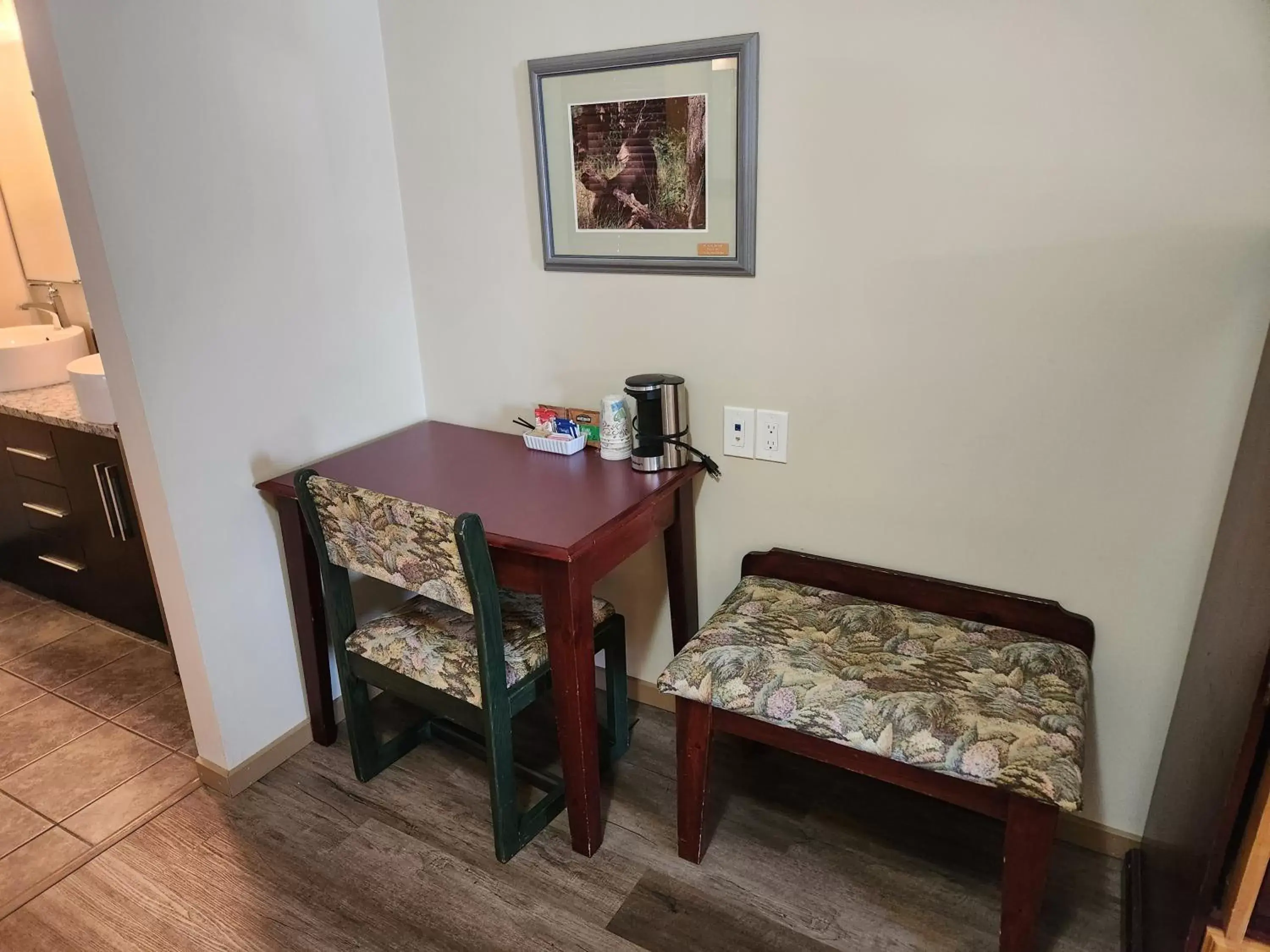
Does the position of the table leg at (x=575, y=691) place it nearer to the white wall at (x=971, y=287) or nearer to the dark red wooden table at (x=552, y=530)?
the dark red wooden table at (x=552, y=530)

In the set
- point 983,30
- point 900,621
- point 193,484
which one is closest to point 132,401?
point 193,484

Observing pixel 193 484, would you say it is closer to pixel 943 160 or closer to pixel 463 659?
pixel 463 659

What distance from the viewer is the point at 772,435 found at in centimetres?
186

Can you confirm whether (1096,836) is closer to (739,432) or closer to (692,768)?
(692,768)

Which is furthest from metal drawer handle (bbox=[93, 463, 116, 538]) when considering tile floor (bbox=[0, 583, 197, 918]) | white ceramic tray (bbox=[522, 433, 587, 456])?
white ceramic tray (bbox=[522, 433, 587, 456])

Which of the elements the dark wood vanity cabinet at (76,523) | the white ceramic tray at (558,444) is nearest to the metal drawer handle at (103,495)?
the dark wood vanity cabinet at (76,523)

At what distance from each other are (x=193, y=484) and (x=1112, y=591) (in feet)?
6.38

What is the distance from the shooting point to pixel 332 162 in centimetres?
200

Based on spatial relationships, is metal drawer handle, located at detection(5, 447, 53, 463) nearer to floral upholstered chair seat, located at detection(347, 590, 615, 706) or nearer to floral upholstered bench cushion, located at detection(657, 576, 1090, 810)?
floral upholstered chair seat, located at detection(347, 590, 615, 706)

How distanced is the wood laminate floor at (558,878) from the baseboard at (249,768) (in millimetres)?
27

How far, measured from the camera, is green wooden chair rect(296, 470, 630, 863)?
1.54m

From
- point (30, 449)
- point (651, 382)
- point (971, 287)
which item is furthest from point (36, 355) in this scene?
point (971, 287)

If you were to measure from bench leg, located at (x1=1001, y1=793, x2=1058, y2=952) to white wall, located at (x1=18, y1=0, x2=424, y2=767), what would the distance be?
1701 millimetres

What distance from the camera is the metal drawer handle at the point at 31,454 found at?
2.57 m
